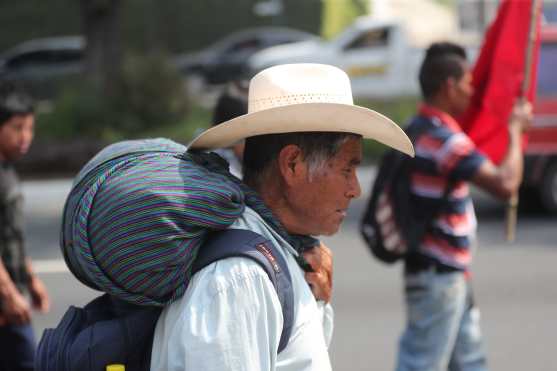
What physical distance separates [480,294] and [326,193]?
549 centimetres

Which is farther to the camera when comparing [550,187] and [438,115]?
[550,187]

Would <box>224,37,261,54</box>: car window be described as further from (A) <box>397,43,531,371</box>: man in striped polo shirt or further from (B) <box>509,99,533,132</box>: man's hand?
(A) <box>397,43,531,371</box>: man in striped polo shirt

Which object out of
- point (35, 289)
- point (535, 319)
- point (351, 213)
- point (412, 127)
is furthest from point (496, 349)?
point (351, 213)

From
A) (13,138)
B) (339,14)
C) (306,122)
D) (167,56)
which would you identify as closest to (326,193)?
(306,122)

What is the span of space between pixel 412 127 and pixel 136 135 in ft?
40.1

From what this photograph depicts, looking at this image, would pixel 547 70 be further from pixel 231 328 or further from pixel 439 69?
pixel 231 328

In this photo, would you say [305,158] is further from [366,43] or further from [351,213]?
[366,43]

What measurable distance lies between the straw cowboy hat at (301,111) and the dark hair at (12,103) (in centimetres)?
231

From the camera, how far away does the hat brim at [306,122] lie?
7.01ft

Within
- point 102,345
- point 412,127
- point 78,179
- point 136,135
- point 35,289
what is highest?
point 78,179

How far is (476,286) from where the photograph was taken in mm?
7746

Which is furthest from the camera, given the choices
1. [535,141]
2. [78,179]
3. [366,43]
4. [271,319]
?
[366,43]

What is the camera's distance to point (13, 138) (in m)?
4.38

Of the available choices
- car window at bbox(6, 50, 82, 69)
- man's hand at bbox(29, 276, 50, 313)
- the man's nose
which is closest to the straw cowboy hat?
the man's nose
